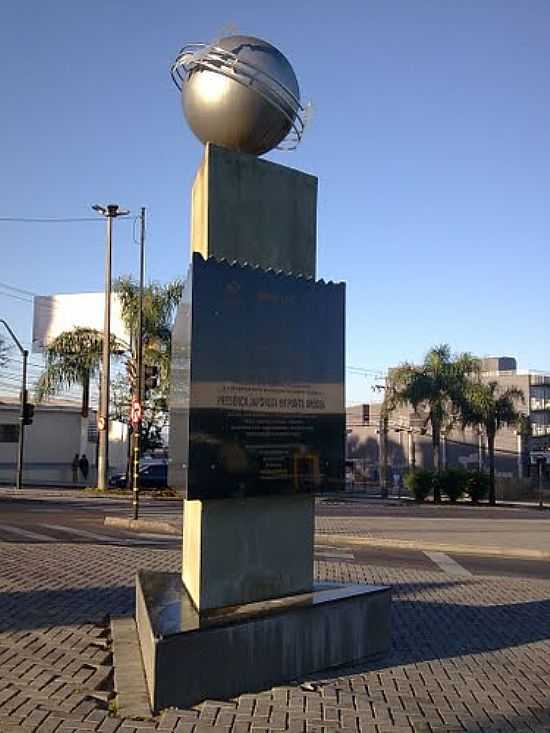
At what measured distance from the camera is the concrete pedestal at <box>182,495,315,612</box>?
6051 millimetres

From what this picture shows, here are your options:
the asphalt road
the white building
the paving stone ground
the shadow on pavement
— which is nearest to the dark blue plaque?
the paving stone ground

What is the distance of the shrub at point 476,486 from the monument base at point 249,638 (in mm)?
35241

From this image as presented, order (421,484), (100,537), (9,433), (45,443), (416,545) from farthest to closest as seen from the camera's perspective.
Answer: (45,443) → (9,433) → (421,484) → (416,545) → (100,537)

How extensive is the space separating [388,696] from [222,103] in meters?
4.36

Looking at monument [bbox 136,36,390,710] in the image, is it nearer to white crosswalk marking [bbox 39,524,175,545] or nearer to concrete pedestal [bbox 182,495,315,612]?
concrete pedestal [bbox 182,495,315,612]

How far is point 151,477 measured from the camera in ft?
123

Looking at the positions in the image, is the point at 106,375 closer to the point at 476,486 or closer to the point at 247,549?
the point at 476,486

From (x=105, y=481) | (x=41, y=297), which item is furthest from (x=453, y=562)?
(x=41, y=297)

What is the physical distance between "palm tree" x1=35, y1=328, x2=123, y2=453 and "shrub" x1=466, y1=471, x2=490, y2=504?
1827cm

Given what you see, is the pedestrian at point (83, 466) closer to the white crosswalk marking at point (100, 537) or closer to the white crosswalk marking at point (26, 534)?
the white crosswalk marking at point (100, 537)

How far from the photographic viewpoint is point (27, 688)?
555cm

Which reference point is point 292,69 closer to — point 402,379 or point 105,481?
point 105,481

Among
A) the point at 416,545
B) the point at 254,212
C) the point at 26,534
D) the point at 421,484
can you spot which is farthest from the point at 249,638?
the point at 421,484

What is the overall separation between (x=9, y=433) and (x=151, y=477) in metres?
13.0
